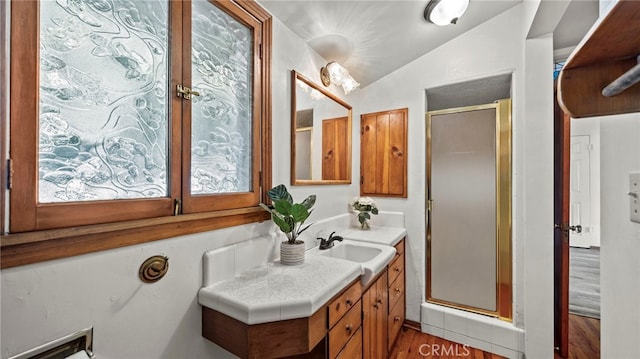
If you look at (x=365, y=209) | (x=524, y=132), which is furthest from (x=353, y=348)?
(x=524, y=132)

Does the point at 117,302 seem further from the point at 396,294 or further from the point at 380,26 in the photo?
the point at 380,26

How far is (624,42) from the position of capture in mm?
521

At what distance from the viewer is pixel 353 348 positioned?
1.21 metres

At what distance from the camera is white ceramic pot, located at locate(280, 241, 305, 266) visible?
1.31m

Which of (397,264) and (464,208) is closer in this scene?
(397,264)

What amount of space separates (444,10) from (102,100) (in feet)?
6.16

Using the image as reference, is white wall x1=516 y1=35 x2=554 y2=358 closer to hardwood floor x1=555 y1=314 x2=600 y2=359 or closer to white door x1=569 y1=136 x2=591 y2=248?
hardwood floor x1=555 y1=314 x2=600 y2=359

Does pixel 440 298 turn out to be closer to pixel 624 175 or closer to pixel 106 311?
pixel 624 175

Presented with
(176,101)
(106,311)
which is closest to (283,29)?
(176,101)

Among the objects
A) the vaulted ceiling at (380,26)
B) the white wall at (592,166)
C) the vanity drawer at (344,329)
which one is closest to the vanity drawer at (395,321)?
the vanity drawer at (344,329)

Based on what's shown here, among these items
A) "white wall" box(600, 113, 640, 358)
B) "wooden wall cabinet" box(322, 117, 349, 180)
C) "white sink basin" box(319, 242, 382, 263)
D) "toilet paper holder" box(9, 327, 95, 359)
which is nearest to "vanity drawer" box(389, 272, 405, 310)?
"white sink basin" box(319, 242, 382, 263)

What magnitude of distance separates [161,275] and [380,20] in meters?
1.87

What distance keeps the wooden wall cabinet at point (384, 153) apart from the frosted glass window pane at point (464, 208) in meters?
0.26

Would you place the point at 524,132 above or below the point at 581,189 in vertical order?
above
